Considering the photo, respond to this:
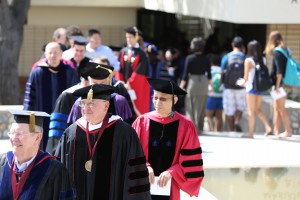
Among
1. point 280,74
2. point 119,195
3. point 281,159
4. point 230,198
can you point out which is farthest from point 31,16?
point 119,195

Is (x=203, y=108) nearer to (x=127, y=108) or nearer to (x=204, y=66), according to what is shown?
(x=204, y=66)

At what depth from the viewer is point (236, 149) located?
45.7 feet

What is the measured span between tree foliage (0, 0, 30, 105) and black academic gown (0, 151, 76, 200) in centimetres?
1121

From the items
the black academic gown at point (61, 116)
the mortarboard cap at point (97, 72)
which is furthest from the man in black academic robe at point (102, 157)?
the black academic gown at point (61, 116)

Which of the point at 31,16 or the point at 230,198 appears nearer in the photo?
the point at 230,198

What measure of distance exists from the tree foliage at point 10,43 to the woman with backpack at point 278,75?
4865 mm

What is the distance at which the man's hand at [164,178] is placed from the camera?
754 centimetres

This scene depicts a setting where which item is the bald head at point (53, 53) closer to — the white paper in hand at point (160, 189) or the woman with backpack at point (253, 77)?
the white paper in hand at point (160, 189)

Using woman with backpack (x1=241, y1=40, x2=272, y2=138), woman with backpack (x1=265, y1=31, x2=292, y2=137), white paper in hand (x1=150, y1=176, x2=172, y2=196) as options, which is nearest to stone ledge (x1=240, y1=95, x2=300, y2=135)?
woman with backpack (x1=265, y1=31, x2=292, y2=137)

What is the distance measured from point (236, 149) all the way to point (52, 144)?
553cm

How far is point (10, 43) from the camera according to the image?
56.2 ft

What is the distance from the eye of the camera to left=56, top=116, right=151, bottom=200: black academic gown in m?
6.82

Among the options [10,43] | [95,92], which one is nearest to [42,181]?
[95,92]

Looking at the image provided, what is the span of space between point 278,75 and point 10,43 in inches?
209
